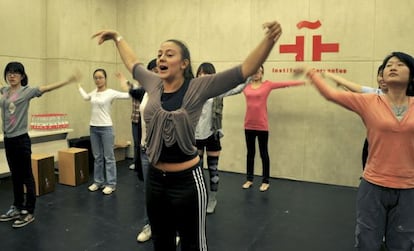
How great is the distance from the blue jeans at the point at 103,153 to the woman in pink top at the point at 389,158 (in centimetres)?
322

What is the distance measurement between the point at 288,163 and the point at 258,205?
1.38 metres

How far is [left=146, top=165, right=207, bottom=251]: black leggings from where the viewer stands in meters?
1.81

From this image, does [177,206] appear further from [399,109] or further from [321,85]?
[399,109]

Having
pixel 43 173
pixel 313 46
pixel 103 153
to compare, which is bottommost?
pixel 43 173

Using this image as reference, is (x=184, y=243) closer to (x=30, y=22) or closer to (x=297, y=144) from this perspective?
(x=297, y=144)

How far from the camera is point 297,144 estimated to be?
5461mm

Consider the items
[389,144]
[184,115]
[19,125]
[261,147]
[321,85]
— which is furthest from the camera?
[261,147]

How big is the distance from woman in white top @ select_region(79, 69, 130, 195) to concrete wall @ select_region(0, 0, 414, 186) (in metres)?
1.27

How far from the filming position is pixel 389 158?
81.7 inches

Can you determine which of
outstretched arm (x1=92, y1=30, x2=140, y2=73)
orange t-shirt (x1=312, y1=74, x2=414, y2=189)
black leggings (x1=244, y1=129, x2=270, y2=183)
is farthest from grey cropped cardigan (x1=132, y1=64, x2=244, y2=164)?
black leggings (x1=244, y1=129, x2=270, y2=183)

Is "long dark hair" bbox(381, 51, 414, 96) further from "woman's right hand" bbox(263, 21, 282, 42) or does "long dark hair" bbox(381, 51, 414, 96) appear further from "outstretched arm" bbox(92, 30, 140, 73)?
"outstretched arm" bbox(92, 30, 140, 73)

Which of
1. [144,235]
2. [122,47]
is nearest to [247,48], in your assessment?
[144,235]

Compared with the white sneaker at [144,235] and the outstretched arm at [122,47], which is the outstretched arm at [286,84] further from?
the outstretched arm at [122,47]

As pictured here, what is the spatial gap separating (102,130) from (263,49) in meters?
3.48
